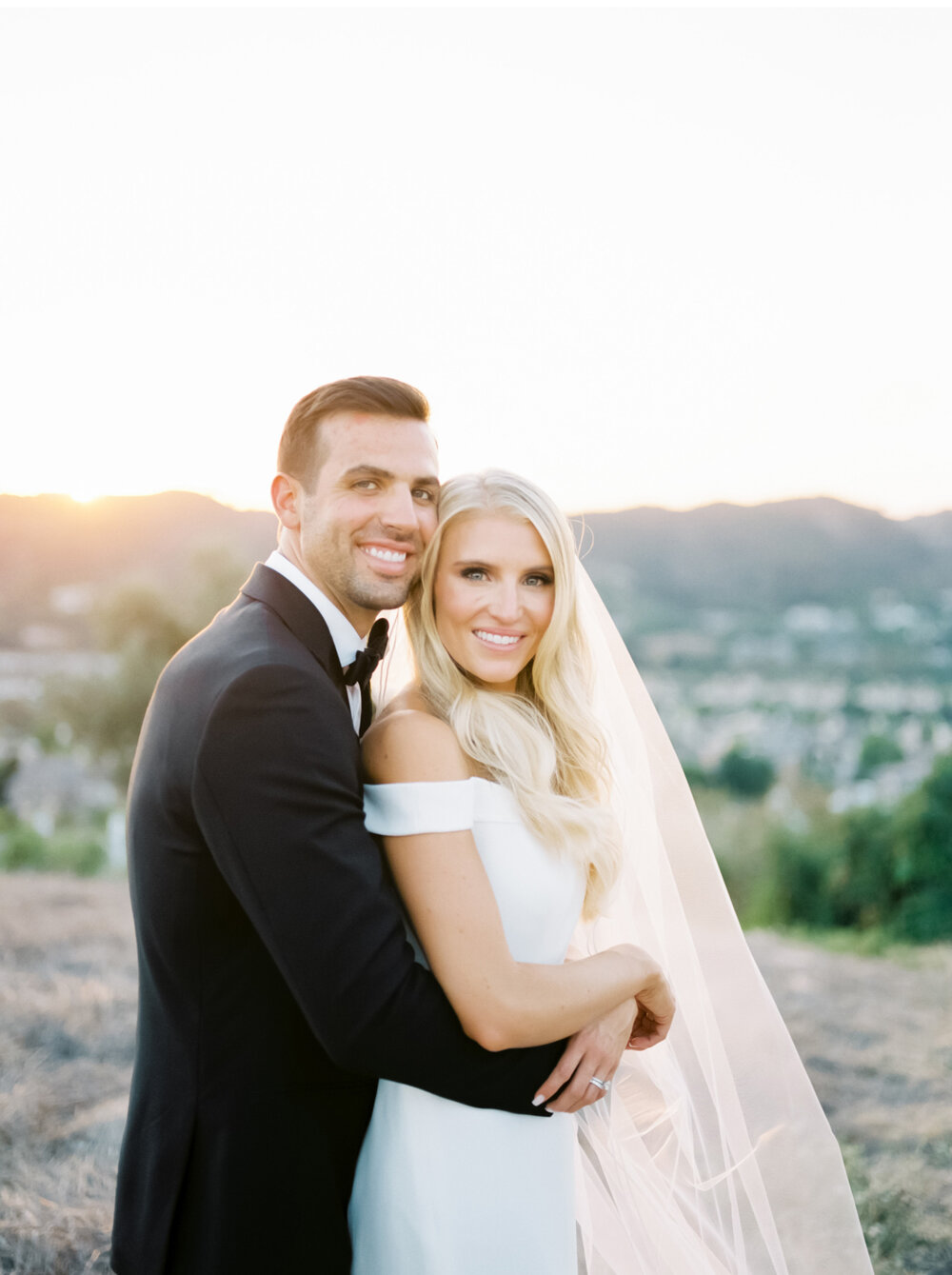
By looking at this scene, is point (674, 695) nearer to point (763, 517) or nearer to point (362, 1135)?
point (763, 517)

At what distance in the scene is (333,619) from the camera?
6.32 ft

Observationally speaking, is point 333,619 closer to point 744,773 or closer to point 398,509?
point 398,509

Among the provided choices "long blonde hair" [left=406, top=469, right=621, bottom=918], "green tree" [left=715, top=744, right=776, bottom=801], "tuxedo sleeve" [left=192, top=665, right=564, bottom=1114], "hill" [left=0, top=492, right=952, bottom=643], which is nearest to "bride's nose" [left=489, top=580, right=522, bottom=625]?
"long blonde hair" [left=406, top=469, right=621, bottom=918]

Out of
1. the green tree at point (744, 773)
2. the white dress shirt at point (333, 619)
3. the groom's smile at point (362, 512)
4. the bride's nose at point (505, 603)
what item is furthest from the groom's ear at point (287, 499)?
the green tree at point (744, 773)

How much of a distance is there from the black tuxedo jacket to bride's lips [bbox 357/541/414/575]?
10.8 inches

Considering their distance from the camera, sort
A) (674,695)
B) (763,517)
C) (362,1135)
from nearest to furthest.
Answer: (362,1135)
(674,695)
(763,517)

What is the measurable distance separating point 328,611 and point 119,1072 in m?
3.11

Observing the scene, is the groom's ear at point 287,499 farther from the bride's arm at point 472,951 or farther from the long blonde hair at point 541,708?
the bride's arm at point 472,951

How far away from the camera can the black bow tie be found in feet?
6.19

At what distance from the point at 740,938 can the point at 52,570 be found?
1703 cm

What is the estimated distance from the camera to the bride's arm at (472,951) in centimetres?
159

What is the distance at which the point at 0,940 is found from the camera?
544cm

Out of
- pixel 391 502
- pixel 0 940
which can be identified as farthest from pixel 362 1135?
pixel 0 940

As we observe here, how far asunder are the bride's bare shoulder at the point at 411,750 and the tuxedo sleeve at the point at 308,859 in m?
0.24
